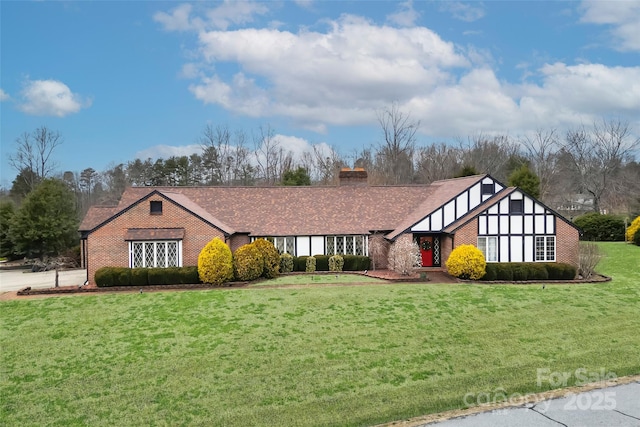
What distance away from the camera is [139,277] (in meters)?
21.9

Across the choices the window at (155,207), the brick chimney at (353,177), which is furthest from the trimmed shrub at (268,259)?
the brick chimney at (353,177)

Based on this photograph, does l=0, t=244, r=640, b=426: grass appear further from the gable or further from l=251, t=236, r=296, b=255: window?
l=251, t=236, r=296, b=255: window

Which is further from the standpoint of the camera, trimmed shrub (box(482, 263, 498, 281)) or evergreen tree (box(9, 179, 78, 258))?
evergreen tree (box(9, 179, 78, 258))

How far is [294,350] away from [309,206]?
1639 centimetres

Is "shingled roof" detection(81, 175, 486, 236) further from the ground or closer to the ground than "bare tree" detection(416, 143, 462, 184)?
closer to the ground

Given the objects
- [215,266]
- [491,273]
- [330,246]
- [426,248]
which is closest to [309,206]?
[330,246]

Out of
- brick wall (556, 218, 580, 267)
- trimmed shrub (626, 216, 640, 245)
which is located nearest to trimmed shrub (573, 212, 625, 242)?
trimmed shrub (626, 216, 640, 245)

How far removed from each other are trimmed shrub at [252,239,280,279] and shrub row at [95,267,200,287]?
3.13 metres

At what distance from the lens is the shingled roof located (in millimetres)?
27141

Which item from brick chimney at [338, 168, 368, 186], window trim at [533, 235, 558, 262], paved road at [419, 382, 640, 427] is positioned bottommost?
paved road at [419, 382, 640, 427]

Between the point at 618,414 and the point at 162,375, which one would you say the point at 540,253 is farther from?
the point at 162,375

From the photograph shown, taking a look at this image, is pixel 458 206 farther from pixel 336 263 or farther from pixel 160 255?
pixel 160 255

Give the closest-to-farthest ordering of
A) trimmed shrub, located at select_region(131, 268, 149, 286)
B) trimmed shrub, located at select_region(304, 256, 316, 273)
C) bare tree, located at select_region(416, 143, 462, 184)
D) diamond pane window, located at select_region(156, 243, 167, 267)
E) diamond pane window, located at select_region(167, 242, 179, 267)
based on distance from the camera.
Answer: trimmed shrub, located at select_region(131, 268, 149, 286) < diamond pane window, located at select_region(156, 243, 167, 267) < diamond pane window, located at select_region(167, 242, 179, 267) < trimmed shrub, located at select_region(304, 256, 316, 273) < bare tree, located at select_region(416, 143, 462, 184)

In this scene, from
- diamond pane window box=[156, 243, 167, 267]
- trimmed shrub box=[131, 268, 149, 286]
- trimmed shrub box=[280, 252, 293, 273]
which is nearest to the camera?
trimmed shrub box=[131, 268, 149, 286]
